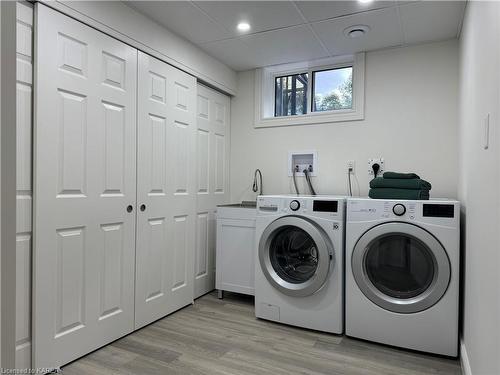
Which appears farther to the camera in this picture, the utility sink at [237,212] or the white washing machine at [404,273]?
the utility sink at [237,212]

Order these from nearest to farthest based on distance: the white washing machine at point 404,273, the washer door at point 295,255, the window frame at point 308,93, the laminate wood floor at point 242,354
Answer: the laminate wood floor at point 242,354 < the white washing machine at point 404,273 < the washer door at point 295,255 < the window frame at point 308,93

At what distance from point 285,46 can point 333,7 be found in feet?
2.16

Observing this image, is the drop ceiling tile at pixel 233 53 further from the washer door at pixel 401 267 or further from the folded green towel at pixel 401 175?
the washer door at pixel 401 267

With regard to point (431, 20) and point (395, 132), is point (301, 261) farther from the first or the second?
point (431, 20)

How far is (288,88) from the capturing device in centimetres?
339

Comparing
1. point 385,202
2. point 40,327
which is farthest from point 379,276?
point 40,327

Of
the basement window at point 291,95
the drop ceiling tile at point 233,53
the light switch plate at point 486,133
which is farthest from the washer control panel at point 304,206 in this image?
the drop ceiling tile at point 233,53

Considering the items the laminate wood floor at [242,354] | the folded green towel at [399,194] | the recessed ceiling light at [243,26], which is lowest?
the laminate wood floor at [242,354]

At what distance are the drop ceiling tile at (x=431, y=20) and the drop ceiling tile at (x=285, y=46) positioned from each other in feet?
2.18

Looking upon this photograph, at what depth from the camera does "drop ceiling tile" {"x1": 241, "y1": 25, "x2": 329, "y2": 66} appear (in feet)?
8.37

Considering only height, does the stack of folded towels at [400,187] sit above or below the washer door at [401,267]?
above

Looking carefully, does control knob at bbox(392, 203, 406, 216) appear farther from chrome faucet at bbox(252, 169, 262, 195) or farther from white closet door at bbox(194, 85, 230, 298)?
white closet door at bbox(194, 85, 230, 298)

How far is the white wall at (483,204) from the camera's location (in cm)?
109

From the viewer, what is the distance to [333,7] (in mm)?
2170
